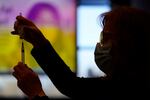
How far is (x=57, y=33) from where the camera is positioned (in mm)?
3814

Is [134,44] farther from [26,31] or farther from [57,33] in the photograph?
[57,33]

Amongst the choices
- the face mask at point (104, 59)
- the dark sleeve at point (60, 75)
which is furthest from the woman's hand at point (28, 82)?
the face mask at point (104, 59)

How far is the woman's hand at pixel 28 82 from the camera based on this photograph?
1459mm

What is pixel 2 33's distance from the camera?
3.79 meters

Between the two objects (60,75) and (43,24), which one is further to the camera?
(43,24)

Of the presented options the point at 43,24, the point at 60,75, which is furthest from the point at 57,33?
the point at 60,75

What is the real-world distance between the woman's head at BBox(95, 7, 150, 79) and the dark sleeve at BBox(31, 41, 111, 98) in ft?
0.29

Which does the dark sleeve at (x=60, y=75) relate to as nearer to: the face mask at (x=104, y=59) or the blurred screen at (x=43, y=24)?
the face mask at (x=104, y=59)

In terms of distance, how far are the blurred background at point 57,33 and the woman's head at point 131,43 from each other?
2270 mm

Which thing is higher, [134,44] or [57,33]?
[134,44]

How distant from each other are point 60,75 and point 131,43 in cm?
23

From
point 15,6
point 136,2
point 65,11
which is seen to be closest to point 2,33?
point 15,6

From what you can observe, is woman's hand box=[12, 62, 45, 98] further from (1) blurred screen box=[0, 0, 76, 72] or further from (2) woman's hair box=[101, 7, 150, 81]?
(1) blurred screen box=[0, 0, 76, 72]

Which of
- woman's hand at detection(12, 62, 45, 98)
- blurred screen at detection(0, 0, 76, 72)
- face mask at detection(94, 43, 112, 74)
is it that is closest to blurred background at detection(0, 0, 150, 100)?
blurred screen at detection(0, 0, 76, 72)
